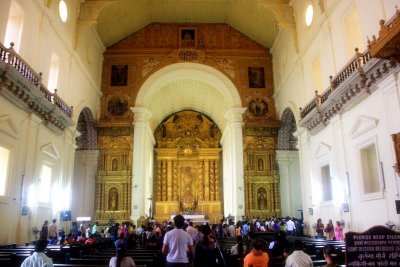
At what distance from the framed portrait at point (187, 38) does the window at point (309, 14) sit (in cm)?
798

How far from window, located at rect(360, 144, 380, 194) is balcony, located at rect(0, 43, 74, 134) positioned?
10.4m

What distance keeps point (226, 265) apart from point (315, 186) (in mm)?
9549

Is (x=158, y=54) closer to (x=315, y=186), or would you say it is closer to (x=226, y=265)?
(x=315, y=186)

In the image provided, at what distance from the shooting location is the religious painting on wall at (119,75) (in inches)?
863

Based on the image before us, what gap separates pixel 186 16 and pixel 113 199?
37.5ft

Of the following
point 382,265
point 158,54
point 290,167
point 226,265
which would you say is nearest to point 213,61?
point 158,54

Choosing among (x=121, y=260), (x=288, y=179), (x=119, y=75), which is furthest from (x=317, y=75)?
(x=121, y=260)

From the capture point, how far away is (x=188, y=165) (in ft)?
96.4

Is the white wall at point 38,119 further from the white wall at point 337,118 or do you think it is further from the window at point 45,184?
the white wall at point 337,118

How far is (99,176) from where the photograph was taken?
68.7ft

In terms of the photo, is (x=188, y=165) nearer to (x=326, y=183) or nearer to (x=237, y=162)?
(x=237, y=162)

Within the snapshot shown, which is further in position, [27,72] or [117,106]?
[117,106]

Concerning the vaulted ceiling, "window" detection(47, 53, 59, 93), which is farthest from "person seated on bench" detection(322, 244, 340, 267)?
the vaulted ceiling

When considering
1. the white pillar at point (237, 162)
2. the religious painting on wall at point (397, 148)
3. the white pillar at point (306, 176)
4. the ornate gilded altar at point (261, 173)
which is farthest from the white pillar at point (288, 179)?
the religious painting on wall at point (397, 148)
